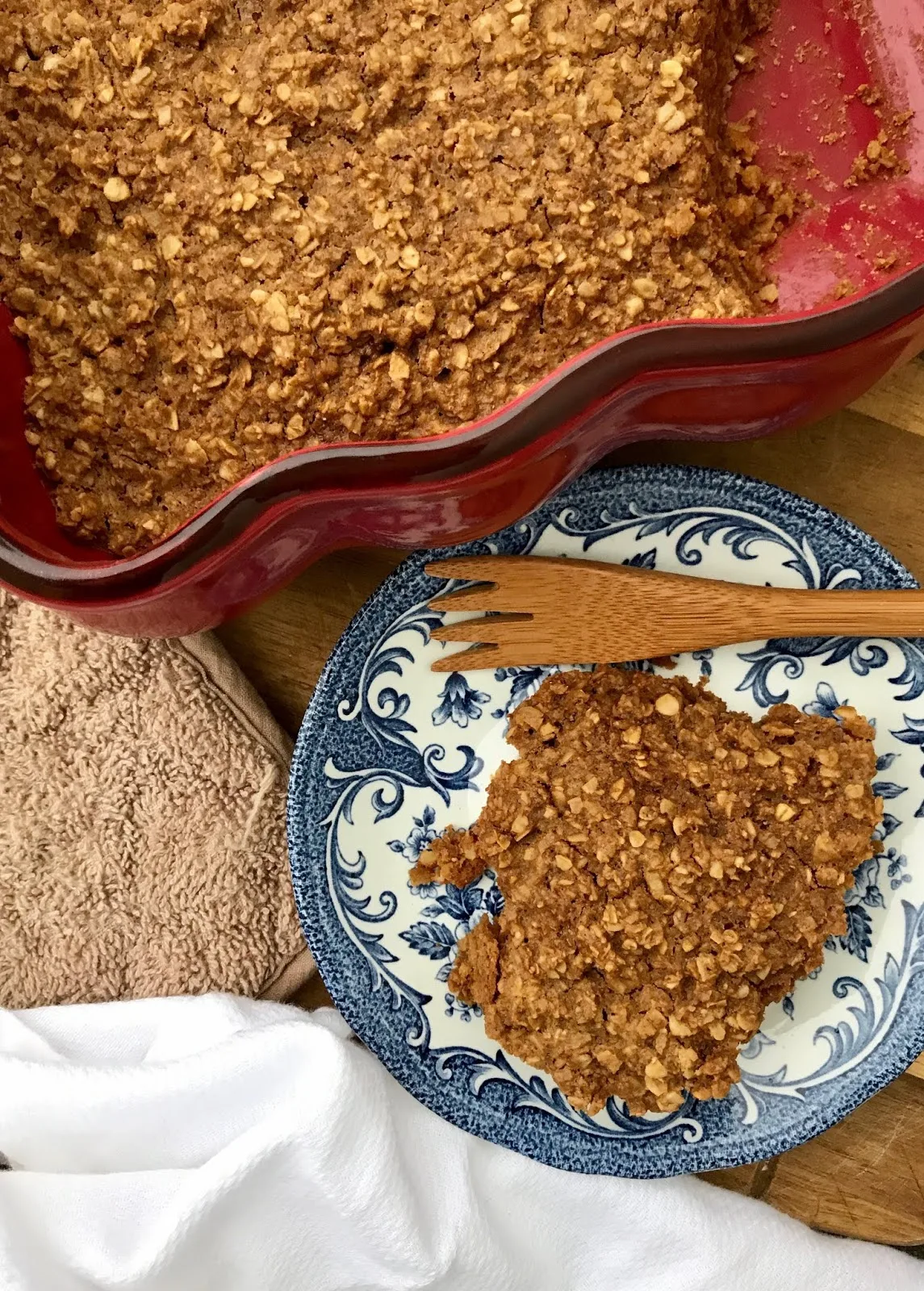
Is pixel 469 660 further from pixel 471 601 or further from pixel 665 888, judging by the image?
pixel 665 888

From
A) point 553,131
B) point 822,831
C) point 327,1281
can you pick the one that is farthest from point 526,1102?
point 553,131

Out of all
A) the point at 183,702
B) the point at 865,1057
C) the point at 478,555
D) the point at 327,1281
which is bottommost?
the point at 327,1281

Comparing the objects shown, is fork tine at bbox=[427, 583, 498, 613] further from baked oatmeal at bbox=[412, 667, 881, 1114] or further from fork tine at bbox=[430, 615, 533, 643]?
baked oatmeal at bbox=[412, 667, 881, 1114]


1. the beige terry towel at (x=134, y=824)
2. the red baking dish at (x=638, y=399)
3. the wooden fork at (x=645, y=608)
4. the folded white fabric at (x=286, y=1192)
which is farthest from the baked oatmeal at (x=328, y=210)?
the folded white fabric at (x=286, y=1192)

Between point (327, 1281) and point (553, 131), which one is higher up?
point (553, 131)

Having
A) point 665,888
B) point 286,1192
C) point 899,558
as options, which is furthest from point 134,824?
point 899,558

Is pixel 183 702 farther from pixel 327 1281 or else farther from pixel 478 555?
pixel 327 1281

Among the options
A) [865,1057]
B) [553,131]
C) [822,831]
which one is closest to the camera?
[553,131]

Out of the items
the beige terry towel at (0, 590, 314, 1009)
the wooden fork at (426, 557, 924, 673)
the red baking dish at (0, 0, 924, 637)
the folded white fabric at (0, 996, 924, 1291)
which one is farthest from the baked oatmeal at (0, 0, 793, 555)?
the folded white fabric at (0, 996, 924, 1291)
